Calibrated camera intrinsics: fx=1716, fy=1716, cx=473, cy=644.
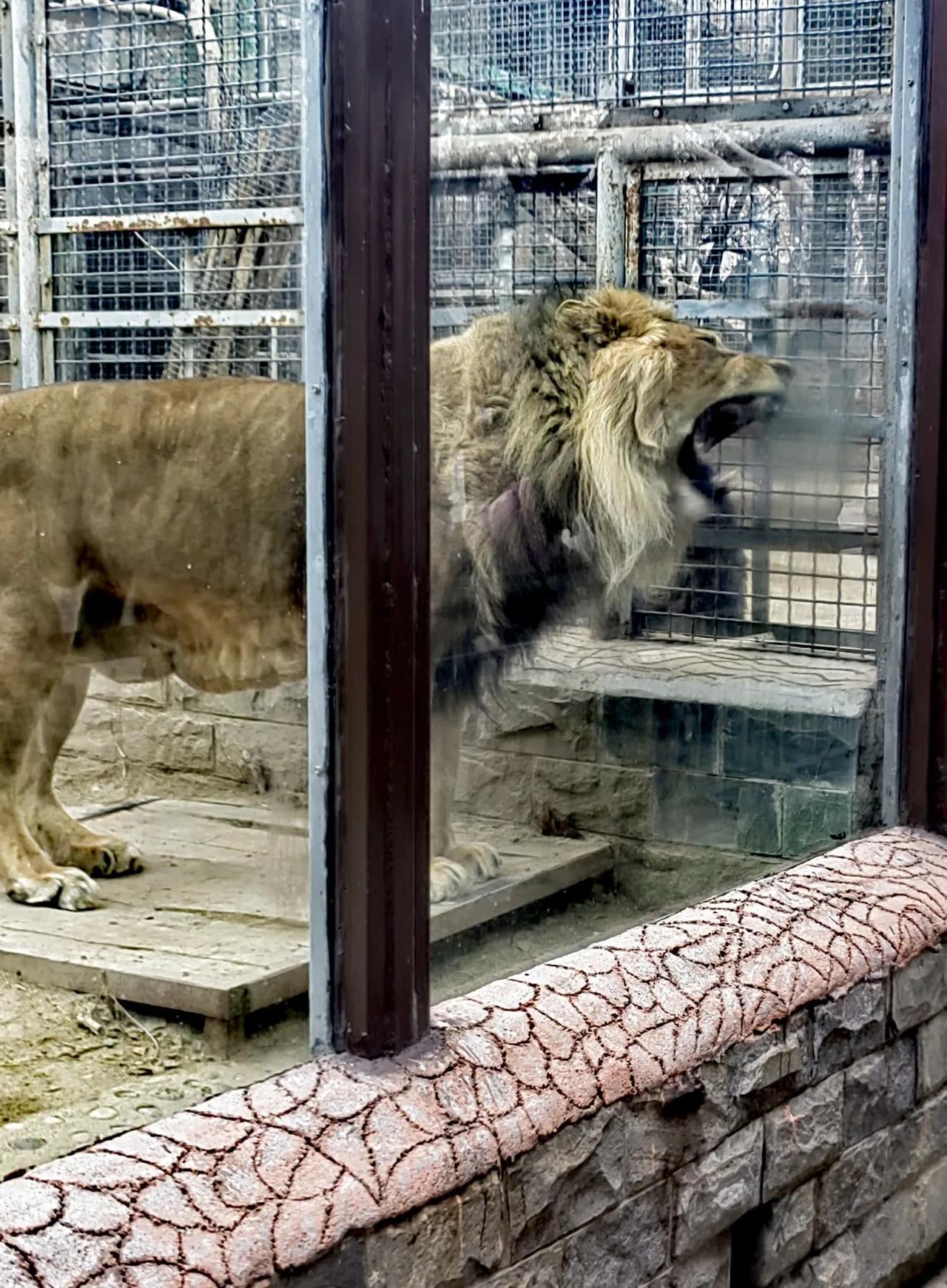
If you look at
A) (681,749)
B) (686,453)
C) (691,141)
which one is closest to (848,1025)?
(681,749)

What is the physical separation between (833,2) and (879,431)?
2.79 ft

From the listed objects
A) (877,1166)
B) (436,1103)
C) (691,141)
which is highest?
(691,141)

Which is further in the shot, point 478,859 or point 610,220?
point 610,220

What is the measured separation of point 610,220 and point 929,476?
2.69 feet

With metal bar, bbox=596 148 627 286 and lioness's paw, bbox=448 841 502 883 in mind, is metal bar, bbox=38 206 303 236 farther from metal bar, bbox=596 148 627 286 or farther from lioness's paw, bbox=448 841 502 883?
metal bar, bbox=596 148 627 286

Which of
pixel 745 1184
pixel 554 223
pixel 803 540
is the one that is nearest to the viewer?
pixel 745 1184

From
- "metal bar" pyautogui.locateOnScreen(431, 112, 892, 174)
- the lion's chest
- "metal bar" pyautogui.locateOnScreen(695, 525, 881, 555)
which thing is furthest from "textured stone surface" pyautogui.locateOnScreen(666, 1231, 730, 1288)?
"metal bar" pyautogui.locateOnScreen(431, 112, 892, 174)

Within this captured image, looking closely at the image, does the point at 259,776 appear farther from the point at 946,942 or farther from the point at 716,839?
the point at 946,942

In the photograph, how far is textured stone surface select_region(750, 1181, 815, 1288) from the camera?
2832mm

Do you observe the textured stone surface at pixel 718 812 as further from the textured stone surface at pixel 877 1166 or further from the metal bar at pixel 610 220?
the metal bar at pixel 610 220

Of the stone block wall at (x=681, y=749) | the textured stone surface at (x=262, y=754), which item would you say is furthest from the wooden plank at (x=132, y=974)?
the stone block wall at (x=681, y=749)

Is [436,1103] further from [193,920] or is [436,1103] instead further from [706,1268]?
[706,1268]

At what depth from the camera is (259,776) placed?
2.26 m

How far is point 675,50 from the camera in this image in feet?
10.6
